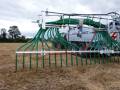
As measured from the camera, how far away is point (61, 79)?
786 cm

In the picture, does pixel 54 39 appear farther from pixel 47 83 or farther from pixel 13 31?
pixel 13 31

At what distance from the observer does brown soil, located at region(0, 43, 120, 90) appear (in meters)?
6.94

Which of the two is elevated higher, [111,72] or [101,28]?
[101,28]

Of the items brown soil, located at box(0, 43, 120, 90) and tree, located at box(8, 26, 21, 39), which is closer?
brown soil, located at box(0, 43, 120, 90)

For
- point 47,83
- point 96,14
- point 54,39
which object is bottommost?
point 47,83

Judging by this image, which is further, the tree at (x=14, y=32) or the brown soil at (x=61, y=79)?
the tree at (x=14, y=32)

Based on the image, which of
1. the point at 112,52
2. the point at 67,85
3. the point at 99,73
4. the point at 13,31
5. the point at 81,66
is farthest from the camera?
the point at 13,31

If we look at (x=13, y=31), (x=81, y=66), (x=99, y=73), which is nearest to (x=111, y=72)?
(x=99, y=73)

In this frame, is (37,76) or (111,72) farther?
→ (111,72)

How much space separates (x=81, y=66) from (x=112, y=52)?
1.86 m

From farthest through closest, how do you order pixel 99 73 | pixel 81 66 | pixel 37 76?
pixel 81 66 → pixel 99 73 → pixel 37 76

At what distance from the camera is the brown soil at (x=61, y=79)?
6.94 meters

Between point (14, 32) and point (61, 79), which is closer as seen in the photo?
point (61, 79)

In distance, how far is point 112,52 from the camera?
37.2 feet
